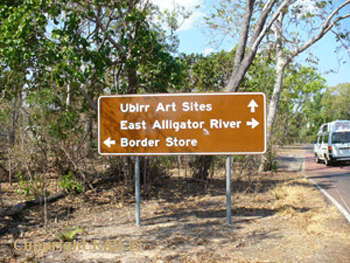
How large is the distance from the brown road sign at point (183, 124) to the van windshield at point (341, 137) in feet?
47.6

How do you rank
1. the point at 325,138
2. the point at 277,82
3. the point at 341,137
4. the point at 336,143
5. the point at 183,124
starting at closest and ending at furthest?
1. the point at 183,124
2. the point at 277,82
3. the point at 336,143
4. the point at 341,137
5. the point at 325,138

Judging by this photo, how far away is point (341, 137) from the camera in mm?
18562

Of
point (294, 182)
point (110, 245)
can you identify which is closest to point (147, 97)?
point (110, 245)

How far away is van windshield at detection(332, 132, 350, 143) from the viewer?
723 inches

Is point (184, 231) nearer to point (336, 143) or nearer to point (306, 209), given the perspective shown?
point (306, 209)

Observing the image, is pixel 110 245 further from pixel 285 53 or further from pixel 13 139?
pixel 285 53

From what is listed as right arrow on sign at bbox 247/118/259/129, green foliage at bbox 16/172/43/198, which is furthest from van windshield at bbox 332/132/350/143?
green foliage at bbox 16/172/43/198

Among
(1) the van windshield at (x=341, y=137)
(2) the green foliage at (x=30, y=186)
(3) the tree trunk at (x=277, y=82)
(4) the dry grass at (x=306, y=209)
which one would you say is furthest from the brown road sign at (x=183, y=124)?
(1) the van windshield at (x=341, y=137)

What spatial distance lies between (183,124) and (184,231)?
1904 millimetres

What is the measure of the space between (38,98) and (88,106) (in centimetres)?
120

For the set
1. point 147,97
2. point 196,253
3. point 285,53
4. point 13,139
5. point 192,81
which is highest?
point 285,53

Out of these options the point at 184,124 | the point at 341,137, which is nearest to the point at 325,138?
the point at 341,137

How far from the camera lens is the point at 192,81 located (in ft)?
47.6

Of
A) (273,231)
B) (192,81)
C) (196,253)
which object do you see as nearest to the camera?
(196,253)
